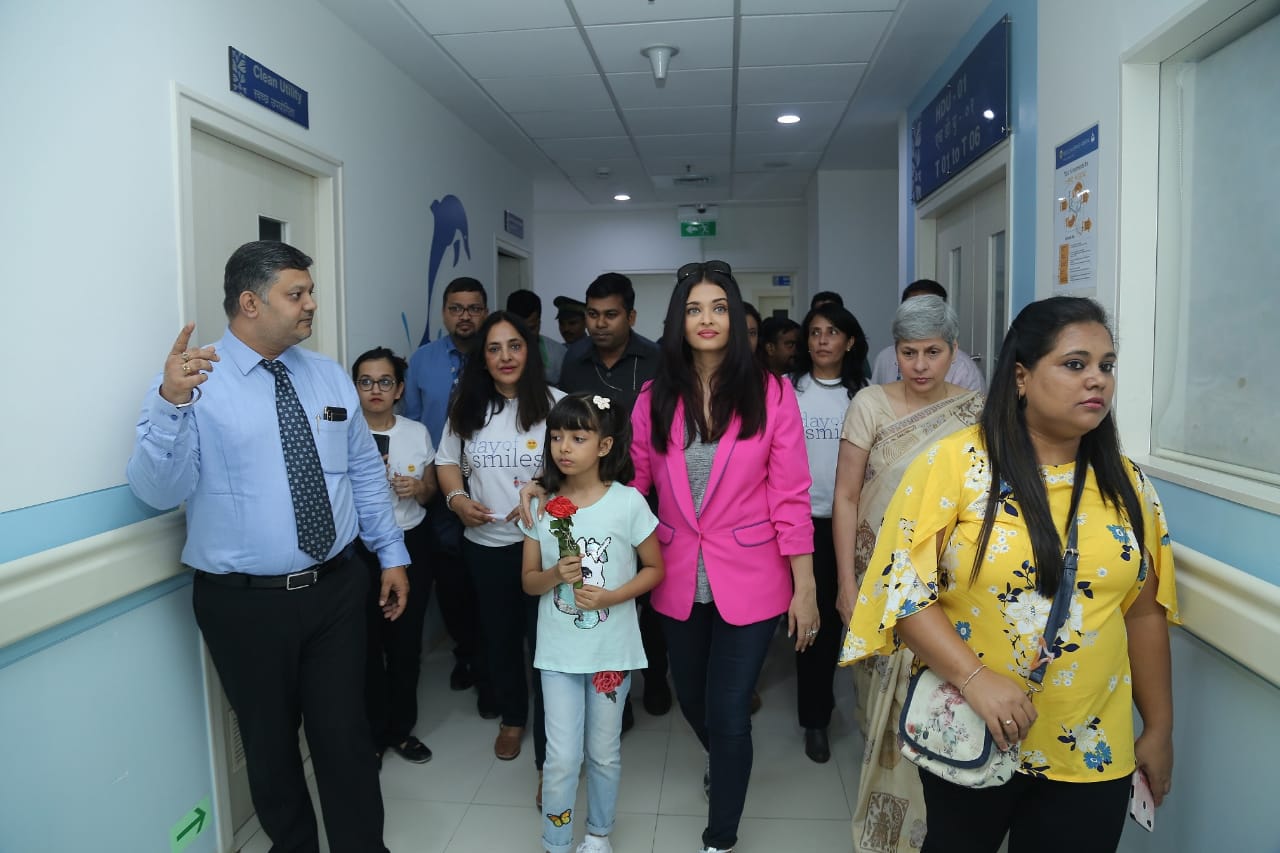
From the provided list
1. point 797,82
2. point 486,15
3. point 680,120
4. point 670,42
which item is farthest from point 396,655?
point 680,120

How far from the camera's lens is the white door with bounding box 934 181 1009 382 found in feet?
12.8

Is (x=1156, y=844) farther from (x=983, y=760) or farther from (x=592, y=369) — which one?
(x=592, y=369)

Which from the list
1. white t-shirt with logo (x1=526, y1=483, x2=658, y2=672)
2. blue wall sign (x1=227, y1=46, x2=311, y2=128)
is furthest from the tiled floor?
blue wall sign (x1=227, y1=46, x2=311, y2=128)

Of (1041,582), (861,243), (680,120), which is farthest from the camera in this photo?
(861,243)

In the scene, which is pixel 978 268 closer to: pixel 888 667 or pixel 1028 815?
pixel 888 667

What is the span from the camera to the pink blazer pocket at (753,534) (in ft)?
7.23

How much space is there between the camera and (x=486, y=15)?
3.57 m

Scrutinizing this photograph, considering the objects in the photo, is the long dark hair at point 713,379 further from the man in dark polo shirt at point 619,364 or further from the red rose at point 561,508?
the man in dark polo shirt at point 619,364

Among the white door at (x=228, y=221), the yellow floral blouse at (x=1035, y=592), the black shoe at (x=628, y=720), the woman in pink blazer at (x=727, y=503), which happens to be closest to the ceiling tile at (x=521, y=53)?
the white door at (x=228, y=221)

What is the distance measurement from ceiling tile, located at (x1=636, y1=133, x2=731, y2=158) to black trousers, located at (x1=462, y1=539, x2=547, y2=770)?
3.84 metres

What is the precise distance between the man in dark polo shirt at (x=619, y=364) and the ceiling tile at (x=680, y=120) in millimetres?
2144

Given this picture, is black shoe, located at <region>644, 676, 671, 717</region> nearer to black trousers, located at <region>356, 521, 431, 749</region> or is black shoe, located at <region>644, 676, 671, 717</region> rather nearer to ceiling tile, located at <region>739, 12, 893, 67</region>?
black trousers, located at <region>356, 521, 431, 749</region>

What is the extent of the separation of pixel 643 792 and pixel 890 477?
4.67ft

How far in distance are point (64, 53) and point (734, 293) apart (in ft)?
5.64
